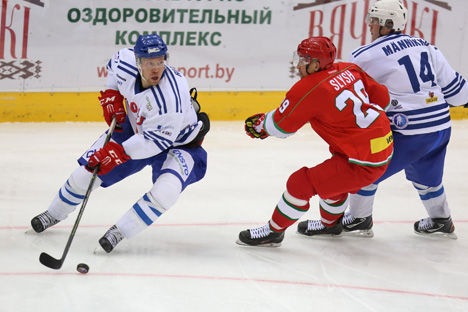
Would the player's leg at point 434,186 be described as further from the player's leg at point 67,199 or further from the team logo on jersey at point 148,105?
the player's leg at point 67,199

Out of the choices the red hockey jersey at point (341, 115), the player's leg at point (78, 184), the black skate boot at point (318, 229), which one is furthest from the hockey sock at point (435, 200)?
the player's leg at point (78, 184)

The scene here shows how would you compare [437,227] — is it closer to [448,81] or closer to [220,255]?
[448,81]

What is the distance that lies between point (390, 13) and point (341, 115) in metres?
0.71

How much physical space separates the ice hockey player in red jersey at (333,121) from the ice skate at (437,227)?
0.70 metres

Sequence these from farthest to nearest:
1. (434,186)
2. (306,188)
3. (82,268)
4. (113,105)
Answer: (434,186), (113,105), (306,188), (82,268)

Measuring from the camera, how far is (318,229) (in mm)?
4047

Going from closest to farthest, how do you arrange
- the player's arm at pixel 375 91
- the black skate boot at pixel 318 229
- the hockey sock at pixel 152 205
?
the hockey sock at pixel 152 205 → the player's arm at pixel 375 91 → the black skate boot at pixel 318 229

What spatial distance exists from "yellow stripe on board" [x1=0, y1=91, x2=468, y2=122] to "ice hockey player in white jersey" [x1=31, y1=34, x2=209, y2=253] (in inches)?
99.8

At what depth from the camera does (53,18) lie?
20.0 ft

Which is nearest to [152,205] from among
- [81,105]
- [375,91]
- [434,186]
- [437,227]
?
[375,91]

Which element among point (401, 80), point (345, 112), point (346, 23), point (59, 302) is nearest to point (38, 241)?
point (59, 302)

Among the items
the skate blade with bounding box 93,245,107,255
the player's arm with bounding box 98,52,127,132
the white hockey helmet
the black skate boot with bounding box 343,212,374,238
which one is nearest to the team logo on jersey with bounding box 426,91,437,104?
the white hockey helmet

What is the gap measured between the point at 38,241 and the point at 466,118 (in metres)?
4.55

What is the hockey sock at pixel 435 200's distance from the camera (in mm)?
4078
